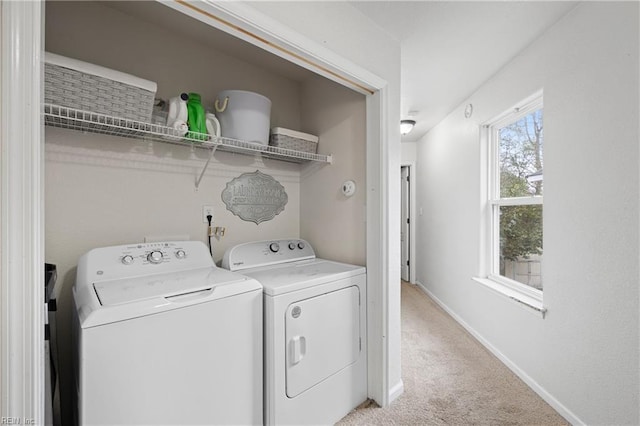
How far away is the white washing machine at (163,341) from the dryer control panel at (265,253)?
0.73ft

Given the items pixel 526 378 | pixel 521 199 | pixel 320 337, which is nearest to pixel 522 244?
pixel 521 199

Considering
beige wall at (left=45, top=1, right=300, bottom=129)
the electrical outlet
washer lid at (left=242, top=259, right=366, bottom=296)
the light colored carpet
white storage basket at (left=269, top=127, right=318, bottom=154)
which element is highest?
beige wall at (left=45, top=1, right=300, bottom=129)

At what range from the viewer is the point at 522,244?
7.55 ft

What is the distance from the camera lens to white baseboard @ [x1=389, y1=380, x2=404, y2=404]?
6.00ft

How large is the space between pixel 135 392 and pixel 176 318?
0.26 meters

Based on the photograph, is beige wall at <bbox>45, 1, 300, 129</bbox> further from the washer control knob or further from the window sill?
the window sill

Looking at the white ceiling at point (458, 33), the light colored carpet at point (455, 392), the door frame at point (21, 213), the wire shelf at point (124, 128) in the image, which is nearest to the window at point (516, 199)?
the white ceiling at point (458, 33)

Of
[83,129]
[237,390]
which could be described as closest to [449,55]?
[83,129]

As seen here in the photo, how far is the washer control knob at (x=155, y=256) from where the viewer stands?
1.45 metres

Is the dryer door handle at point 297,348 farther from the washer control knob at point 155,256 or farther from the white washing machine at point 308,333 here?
the washer control knob at point 155,256

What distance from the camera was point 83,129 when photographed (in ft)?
4.70

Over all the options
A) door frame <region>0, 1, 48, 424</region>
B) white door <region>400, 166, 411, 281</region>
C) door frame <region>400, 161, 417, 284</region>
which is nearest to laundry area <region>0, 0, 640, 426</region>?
door frame <region>0, 1, 48, 424</region>

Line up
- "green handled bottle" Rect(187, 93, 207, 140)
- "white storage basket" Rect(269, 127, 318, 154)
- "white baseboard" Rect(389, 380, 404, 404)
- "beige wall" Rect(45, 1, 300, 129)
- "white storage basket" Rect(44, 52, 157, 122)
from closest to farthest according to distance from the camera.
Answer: "white storage basket" Rect(44, 52, 157, 122)
"beige wall" Rect(45, 1, 300, 129)
"green handled bottle" Rect(187, 93, 207, 140)
"white baseboard" Rect(389, 380, 404, 404)
"white storage basket" Rect(269, 127, 318, 154)

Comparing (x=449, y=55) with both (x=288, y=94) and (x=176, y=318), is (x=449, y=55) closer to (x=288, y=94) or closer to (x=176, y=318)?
(x=288, y=94)
